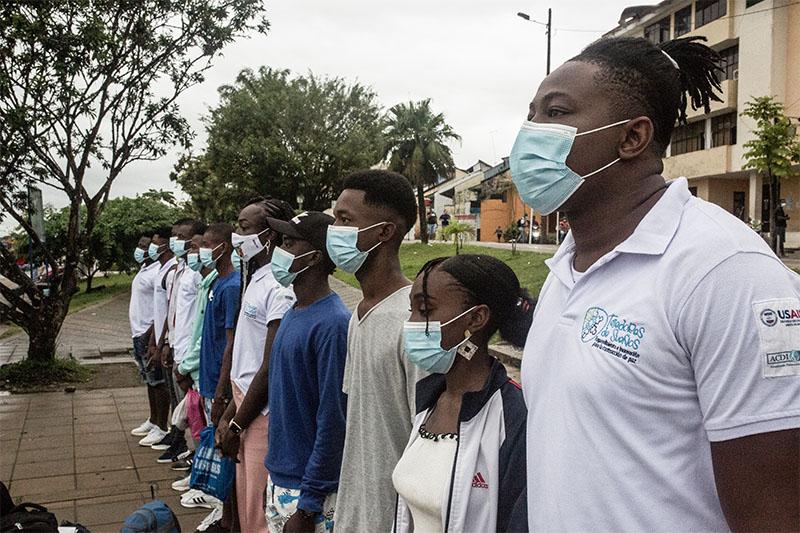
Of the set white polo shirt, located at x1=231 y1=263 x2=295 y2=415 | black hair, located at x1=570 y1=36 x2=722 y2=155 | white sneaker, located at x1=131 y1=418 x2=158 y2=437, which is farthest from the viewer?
white sneaker, located at x1=131 y1=418 x2=158 y2=437

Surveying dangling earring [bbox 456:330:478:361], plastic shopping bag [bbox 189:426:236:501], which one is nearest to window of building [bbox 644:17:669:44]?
plastic shopping bag [bbox 189:426:236:501]

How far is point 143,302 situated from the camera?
7559mm

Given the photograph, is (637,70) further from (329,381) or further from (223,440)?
A: (223,440)

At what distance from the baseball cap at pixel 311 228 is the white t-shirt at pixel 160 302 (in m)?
3.65

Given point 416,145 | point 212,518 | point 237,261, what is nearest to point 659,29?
point 416,145

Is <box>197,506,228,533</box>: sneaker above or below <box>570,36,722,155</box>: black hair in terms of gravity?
below

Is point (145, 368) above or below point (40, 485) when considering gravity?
above

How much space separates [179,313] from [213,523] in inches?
74.2

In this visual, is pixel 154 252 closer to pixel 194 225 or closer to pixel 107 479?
pixel 194 225

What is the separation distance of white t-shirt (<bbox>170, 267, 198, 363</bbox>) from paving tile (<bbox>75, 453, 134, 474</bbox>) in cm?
112

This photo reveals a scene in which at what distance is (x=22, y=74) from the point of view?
29.7ft

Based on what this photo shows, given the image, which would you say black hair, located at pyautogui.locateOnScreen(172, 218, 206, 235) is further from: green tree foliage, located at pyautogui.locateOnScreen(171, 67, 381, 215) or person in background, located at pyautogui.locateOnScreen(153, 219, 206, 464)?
green tree foliage, located at pyautogui.locateOnScreen(171, 67, 381, 215)

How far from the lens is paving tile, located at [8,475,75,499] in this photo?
222 inches

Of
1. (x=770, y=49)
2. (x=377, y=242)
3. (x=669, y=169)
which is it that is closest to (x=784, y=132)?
(x=770, y=49)
